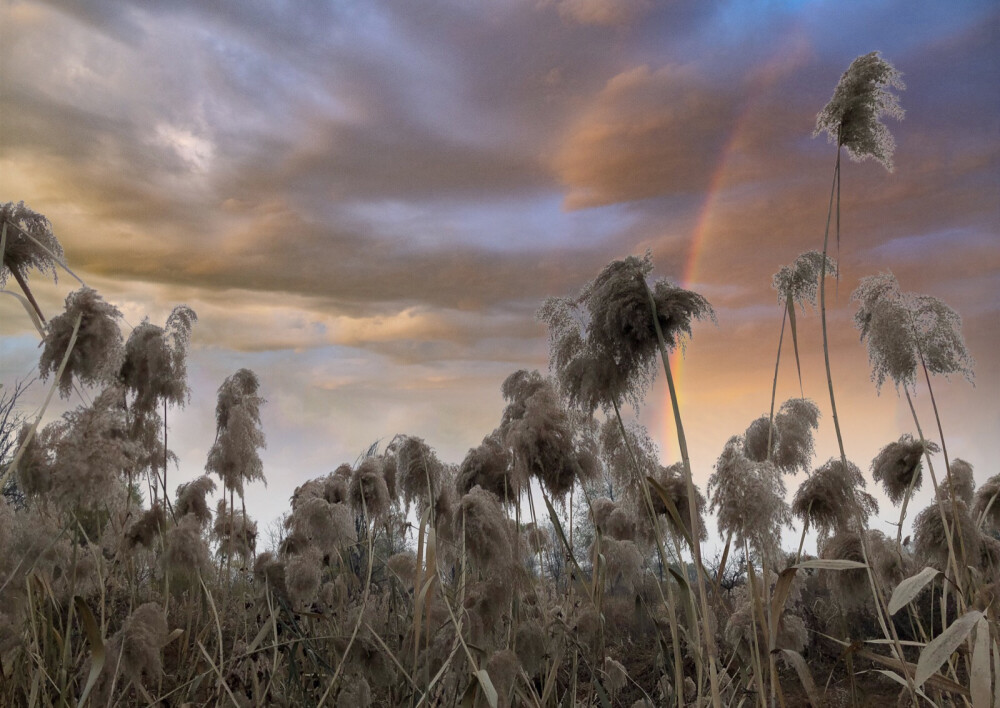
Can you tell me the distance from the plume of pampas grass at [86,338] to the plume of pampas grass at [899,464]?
4.33m

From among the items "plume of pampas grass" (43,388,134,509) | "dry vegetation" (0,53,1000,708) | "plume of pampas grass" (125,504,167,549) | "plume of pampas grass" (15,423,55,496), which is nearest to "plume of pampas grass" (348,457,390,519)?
"dry vegetation" (0,53,1000,708)

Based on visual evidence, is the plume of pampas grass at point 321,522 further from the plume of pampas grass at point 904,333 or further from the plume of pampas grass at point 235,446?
the plume of pampas grass at point 904,333

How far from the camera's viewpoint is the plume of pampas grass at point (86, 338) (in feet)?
9.53

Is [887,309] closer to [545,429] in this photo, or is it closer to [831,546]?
[831,546]

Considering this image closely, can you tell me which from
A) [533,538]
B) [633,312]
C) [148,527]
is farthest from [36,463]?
[533,538]

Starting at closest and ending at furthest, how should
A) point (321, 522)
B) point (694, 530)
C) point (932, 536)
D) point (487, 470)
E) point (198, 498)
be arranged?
1. point (694, 530)
2. point (487, 470)
3. point (321, 522)
4. point (932, 536)
5. point (198, 498)

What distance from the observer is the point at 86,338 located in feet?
→ 9.61

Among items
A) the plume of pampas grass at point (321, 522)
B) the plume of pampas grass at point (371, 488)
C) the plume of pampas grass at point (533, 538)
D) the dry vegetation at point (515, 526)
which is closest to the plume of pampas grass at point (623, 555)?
the dry vegetation at point (515, 526)

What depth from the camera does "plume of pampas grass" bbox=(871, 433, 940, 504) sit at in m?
4.41

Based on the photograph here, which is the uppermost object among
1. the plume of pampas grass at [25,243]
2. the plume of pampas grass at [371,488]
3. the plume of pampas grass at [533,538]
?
the plume of pampas grass at [25,243]

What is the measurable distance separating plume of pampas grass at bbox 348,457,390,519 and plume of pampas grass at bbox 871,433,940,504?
3146 millimetres

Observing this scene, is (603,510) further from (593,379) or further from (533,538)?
(593,379)

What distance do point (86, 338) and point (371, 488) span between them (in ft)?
6.90

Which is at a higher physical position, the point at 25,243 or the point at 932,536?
the point at 25,243
